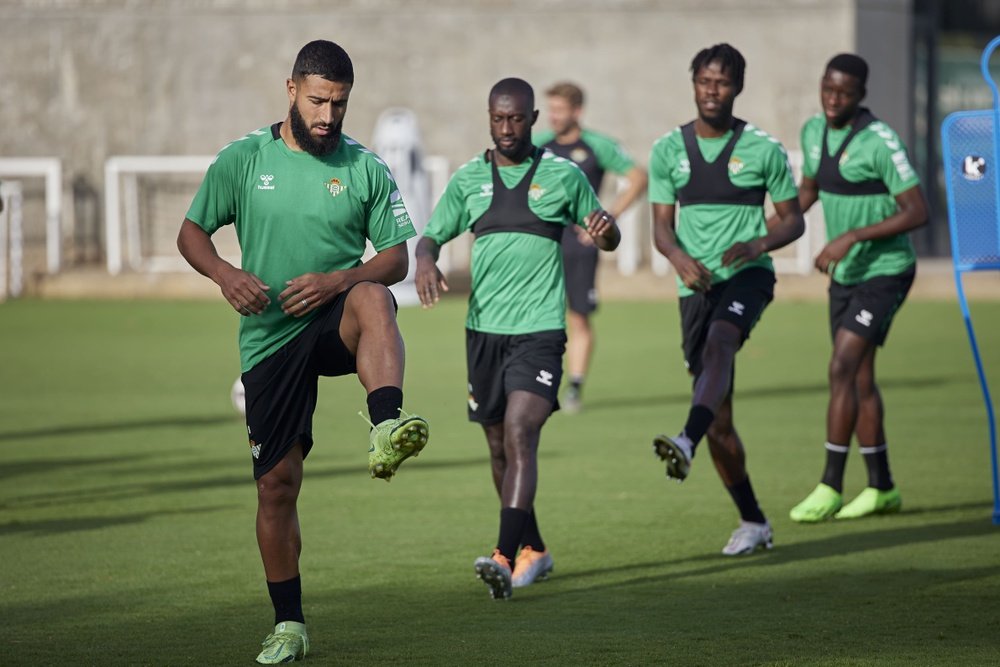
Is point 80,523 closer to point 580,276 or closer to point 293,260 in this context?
point 293,260

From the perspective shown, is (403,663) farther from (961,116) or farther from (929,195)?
(929,195)

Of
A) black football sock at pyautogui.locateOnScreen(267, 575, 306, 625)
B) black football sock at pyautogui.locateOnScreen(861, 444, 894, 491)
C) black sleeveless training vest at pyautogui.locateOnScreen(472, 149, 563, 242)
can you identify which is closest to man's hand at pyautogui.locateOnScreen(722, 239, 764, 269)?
black sleeveless training vest at pyautogui.locateOnScreen(472, 149, 563, 242)

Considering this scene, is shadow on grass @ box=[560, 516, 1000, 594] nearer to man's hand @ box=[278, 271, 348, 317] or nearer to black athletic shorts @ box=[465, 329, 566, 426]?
black athletic shorts @ box=[465, 329, 566, 426]

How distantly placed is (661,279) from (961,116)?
Answer: 17.0 meters

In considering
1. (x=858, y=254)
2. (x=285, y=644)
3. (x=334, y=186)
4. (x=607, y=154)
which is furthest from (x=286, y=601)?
(x=607, y=154)

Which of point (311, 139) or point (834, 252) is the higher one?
point (311, 139)

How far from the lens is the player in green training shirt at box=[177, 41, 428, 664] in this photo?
6.20 metres

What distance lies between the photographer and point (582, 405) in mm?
14711

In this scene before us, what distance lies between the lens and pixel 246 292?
242 inches

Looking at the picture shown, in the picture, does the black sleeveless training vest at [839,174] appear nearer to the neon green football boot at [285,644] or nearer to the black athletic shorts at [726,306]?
the black athletic shorts at [726,306]

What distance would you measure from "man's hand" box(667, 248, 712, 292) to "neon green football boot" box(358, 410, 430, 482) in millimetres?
2980

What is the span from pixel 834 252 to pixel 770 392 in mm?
6098

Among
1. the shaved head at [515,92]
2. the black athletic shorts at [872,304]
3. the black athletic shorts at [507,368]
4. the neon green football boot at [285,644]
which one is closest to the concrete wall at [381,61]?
the black athletic shorts at [872,304]

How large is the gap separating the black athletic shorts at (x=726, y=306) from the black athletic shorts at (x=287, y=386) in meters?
2.82
